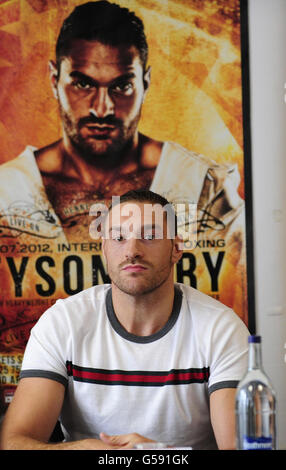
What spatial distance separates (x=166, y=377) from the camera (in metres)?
1.54

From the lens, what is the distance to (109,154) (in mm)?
1964

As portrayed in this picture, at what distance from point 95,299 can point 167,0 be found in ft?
3.48

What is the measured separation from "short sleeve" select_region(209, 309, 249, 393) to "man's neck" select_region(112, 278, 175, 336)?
0.54 feet

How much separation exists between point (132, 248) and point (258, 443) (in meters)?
0.70

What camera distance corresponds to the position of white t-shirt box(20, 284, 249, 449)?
1.51 metres

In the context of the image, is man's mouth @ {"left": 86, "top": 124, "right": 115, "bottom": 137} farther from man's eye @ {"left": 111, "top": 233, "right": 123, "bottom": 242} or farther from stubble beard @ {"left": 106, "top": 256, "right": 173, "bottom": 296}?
stubble beard @ {"left": 106, "top": 256, "right": 173, "bottom": 296}

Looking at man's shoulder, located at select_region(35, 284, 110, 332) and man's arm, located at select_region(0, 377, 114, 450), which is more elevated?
man's shoulder, located at select_region(35, 284, 110, 332)

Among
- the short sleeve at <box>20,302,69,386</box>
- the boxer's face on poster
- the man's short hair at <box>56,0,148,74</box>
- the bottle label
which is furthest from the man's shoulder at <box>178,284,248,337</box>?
the man's short hair at <box>56,0,148,74</box>

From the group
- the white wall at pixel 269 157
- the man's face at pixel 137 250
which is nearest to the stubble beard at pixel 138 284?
the man's face at pixel 137 250

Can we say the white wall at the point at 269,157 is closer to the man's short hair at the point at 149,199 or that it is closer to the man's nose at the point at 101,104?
the man's short hair at the point at 149,199

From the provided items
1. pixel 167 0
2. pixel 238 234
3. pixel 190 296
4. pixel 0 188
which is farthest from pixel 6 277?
pixel 167 0

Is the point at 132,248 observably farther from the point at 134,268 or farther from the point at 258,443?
the point at 258,443

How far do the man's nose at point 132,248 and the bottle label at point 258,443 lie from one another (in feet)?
2.21

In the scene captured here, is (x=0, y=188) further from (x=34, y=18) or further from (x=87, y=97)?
(x=34, y=18)
